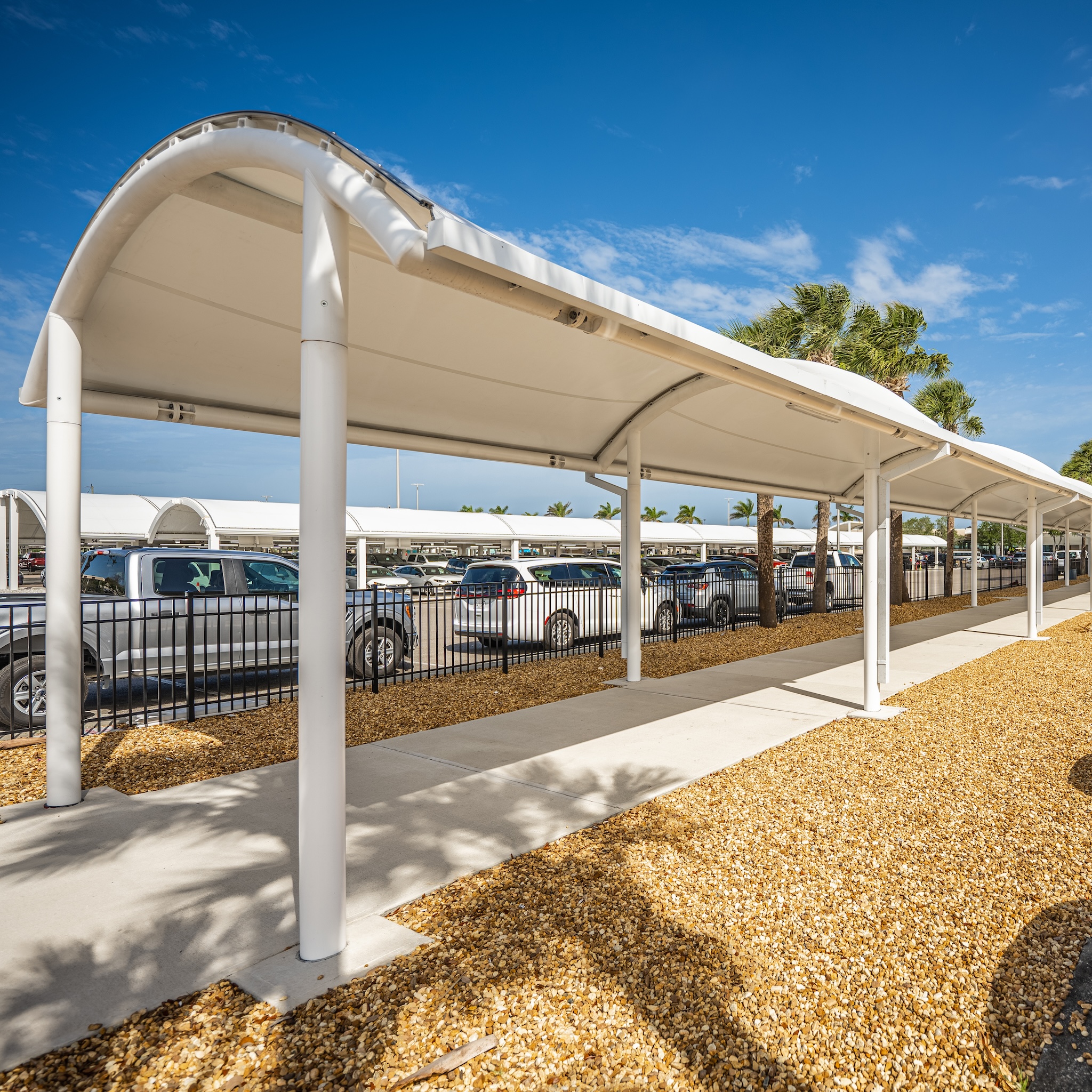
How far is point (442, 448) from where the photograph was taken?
8.41 metres

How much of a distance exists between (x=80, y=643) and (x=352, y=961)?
10.3 feet

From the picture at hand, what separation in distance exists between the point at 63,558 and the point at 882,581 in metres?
8.19

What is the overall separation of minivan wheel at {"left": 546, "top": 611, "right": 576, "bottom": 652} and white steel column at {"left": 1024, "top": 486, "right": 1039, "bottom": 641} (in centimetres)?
852

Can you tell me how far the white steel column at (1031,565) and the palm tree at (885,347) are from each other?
19.9 feet

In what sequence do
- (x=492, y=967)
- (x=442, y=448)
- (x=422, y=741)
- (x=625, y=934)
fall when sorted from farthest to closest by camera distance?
(x=442, y=448), (x=422, y=741), (x=625, y=934), (x=492, y=967)

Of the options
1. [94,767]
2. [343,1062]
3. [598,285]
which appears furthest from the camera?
[94,767]

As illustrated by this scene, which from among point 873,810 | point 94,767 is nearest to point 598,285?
point 873,810

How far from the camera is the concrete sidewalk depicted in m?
3.11

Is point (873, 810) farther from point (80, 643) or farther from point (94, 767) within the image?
point (94, 767)

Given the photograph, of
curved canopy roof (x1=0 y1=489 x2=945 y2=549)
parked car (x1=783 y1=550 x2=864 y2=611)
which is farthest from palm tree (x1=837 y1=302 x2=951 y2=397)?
curved canopy roof (x1=0 y1=489 x2=945 y2=549)

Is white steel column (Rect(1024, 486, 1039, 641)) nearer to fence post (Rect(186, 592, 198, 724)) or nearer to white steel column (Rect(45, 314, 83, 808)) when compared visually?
fence post (Rect(186, 592, 198, 724))

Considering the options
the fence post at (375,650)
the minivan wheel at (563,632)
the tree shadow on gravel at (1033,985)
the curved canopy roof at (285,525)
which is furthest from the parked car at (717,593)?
the tree shadow on gravel at (1033,985)

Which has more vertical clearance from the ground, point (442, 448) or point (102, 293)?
point (102, 293)

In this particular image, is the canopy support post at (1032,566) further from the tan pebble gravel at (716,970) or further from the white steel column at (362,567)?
the white steel column at (362,567)
